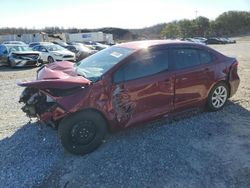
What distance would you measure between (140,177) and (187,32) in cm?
7955

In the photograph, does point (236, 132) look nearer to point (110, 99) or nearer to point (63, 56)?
point (110, 99)

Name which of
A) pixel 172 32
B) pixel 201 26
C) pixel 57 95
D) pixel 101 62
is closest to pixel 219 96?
pixel 101 62

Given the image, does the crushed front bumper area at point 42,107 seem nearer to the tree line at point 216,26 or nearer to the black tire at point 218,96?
the black tire at point 218,96

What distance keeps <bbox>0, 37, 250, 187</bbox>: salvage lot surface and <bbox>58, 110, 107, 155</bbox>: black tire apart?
0.15 m

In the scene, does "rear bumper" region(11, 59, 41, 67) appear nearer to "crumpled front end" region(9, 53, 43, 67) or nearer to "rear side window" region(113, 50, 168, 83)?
"crumpled front end" region(9, 53, 43, 67)

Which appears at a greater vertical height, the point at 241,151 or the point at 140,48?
the point at 140,48

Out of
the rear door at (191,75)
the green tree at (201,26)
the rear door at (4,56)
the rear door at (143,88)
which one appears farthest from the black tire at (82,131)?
the green tree at (201,26)

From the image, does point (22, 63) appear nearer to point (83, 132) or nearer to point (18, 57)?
point (18, 57)

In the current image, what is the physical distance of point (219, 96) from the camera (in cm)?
594

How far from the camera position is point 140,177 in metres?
3.74

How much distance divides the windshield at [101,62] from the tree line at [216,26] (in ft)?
247

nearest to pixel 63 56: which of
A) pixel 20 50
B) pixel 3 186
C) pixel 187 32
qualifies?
pixel 20 50

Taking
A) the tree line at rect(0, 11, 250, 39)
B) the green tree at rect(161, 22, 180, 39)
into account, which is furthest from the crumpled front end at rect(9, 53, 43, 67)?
the green tree at rect(161, 22, 180, 39)

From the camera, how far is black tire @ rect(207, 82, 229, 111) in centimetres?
579
